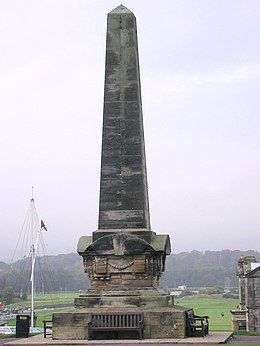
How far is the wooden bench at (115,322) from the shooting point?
20.6 metres

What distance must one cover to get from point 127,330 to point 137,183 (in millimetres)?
4622

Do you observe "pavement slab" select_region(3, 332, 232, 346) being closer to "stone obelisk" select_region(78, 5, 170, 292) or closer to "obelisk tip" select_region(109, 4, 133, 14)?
"stone obelisk" select_region(78, 5, 170, 292)

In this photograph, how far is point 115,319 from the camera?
20797 millimetres

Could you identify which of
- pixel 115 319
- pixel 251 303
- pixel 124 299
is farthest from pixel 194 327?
pixel 251 303

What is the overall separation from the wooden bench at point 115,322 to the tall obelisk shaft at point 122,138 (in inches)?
116

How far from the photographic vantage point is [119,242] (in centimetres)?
2214

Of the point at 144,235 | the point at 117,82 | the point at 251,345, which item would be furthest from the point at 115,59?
the point at 251,345

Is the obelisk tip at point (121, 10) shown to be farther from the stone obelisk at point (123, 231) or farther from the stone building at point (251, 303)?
the stone building at point (251, 303)

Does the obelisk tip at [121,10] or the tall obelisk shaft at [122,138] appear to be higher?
the obelisk tip at [121,10]

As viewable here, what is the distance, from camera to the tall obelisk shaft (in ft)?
74.3

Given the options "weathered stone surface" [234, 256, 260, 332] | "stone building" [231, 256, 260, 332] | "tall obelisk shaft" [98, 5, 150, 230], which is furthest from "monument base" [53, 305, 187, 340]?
"weathered stone surface" [234, 256, 260, 332]

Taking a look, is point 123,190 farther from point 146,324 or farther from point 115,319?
point 146,324

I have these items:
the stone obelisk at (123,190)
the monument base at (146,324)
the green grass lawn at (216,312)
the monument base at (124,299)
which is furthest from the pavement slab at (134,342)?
the green grass lawn at (216,312)

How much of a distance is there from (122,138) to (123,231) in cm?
300
